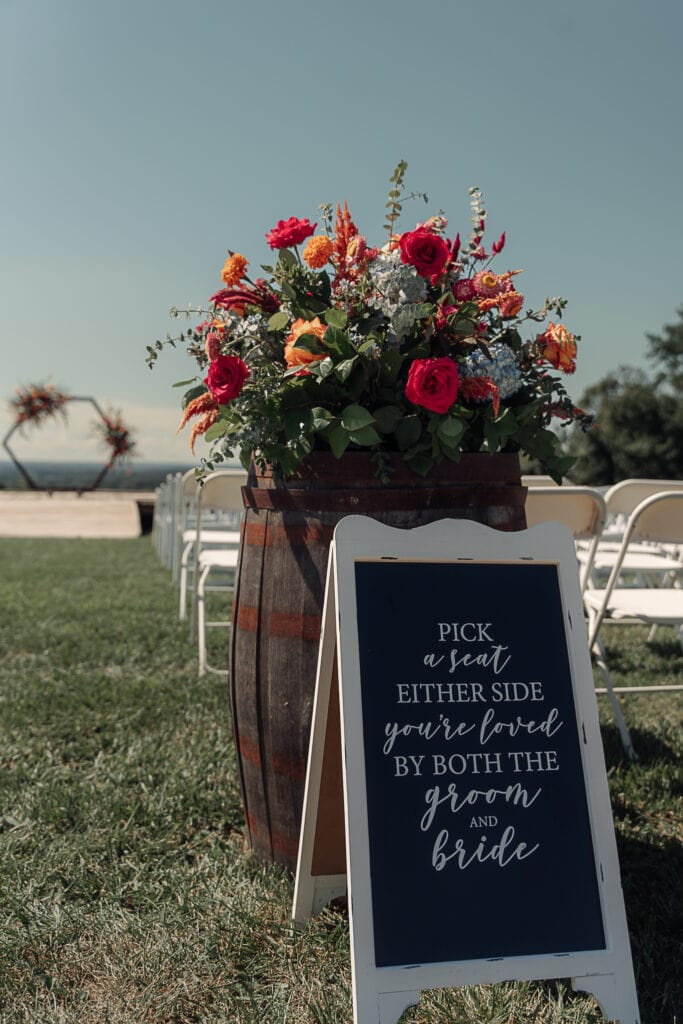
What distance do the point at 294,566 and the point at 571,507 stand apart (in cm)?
141

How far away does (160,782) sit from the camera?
8.59ft

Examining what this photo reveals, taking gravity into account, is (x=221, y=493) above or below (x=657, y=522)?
below

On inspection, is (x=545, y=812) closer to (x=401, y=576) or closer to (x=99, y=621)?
(x=401, y=576)

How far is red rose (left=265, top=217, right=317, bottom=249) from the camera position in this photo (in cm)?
190

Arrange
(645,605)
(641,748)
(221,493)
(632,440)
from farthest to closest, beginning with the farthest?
(632,440)
(221,493)
(645,605)
(641,748)

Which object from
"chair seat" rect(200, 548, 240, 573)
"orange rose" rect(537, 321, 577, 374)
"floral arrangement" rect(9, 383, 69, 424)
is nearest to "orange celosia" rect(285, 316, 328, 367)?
"orange rose" rect(537, 321, 577, 374)

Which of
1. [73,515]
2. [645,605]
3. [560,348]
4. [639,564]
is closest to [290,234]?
[560,348]

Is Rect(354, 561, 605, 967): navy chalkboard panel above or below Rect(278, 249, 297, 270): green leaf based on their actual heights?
below

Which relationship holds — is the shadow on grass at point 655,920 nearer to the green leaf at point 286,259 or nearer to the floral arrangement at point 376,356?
the floral arrangement at point 376,356

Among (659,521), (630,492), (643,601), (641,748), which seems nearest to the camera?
(659,521)

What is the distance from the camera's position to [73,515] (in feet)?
56.4

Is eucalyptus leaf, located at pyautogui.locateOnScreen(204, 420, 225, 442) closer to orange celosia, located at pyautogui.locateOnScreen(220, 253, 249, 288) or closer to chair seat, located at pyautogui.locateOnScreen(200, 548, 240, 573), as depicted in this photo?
orange celosia, located at pyautogui.locateOnScreen(220, 253, 249, 288)

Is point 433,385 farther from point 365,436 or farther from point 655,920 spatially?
point 655,920

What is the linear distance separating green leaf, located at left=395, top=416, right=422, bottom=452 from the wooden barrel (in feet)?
0.15
